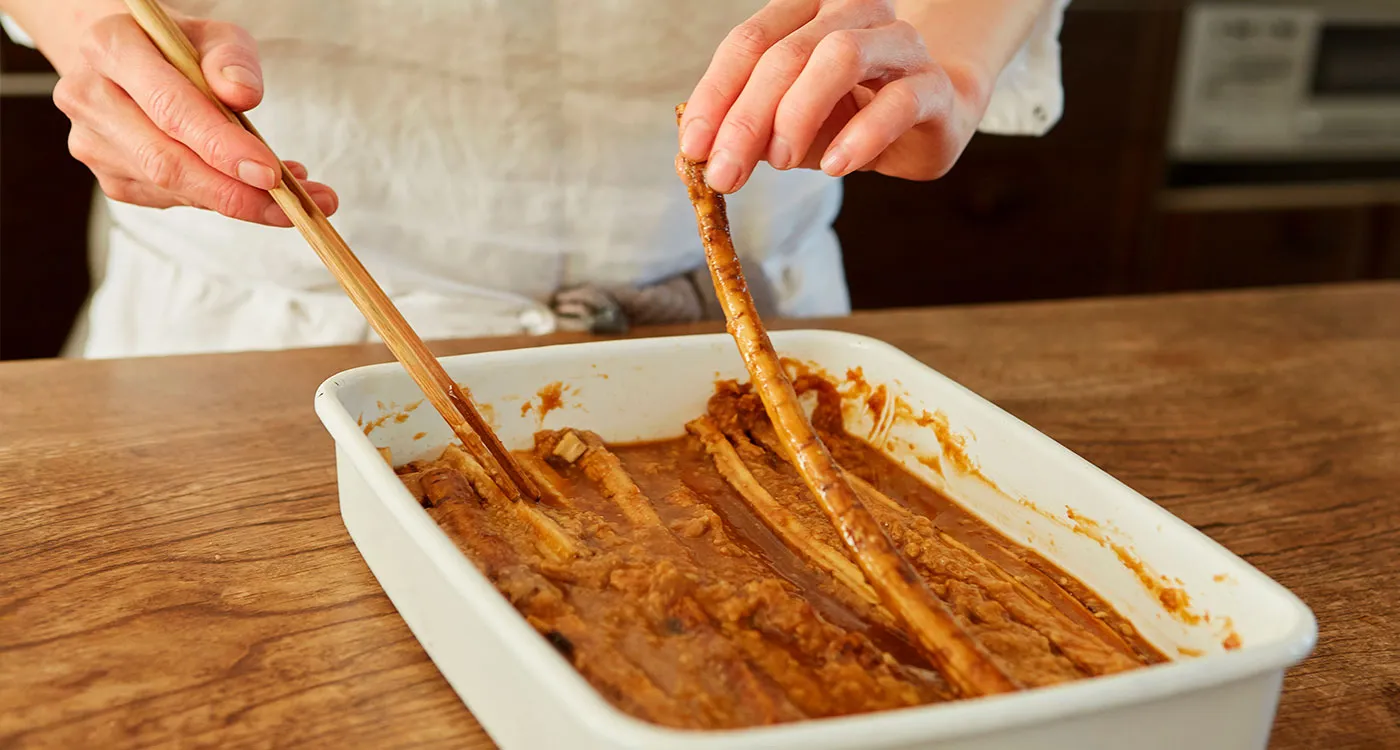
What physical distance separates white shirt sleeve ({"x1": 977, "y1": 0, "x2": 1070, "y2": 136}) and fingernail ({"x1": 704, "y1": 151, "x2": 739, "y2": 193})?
0.65 metres

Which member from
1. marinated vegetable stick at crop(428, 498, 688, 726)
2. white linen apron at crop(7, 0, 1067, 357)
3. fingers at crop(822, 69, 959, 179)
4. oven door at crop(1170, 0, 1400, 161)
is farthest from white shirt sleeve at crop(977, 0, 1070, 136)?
oven door at crop(1170, 0, 1400, 161)

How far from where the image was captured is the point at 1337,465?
0.93m

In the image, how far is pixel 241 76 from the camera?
78cm

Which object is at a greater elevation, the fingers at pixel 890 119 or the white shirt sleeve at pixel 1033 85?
the fingers at pixel 890 119

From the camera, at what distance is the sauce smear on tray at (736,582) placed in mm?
559

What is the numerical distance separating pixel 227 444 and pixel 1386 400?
3.10 feet

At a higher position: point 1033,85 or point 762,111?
point 762,111

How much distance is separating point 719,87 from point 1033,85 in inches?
26.2

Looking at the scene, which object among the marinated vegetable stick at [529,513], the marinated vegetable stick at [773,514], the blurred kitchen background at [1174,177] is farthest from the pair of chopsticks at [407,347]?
the blurred kitchen background at [1174,177]

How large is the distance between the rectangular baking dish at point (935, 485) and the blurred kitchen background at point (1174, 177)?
1.56 metres

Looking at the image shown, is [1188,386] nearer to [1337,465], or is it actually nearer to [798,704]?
[1337,465]

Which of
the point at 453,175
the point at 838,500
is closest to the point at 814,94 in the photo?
the point at 838,500

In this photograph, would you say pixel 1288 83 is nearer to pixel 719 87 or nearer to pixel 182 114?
pixel 719 87

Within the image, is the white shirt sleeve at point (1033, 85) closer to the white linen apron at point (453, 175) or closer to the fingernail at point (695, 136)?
the white linen apron at point (453, 175)
